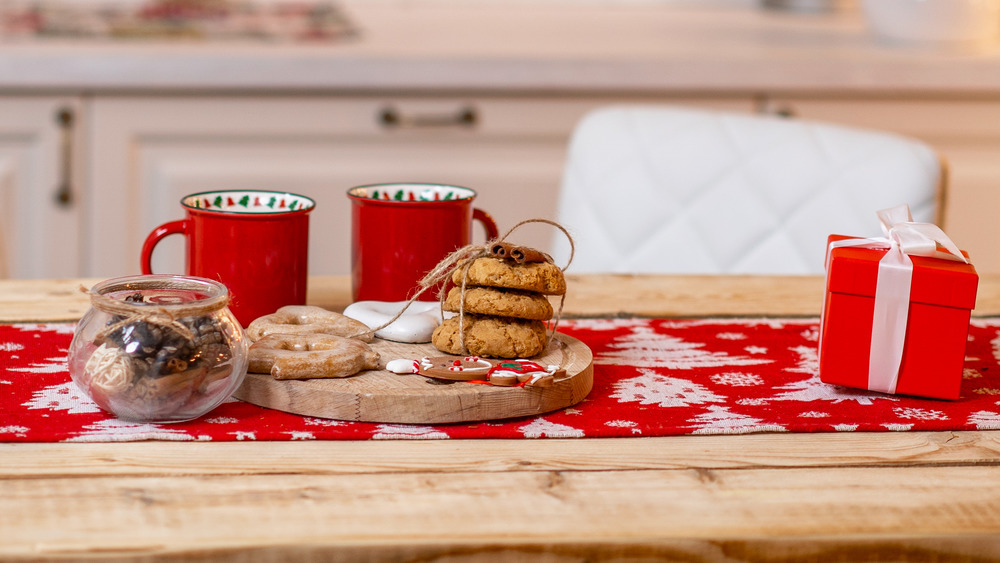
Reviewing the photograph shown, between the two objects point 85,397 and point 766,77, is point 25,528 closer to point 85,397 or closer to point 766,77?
point 85,397

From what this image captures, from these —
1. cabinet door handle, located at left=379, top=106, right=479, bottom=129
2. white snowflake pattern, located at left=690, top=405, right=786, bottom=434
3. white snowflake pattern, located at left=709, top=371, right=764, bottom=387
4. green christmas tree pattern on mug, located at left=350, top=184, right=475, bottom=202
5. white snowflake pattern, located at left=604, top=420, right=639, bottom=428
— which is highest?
cabinet door handle, located at left=379, top=106, right=479, bottom=129

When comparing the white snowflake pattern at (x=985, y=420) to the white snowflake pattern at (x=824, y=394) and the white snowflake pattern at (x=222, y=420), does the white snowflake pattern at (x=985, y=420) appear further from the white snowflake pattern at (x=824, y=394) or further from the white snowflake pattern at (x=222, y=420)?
the white snowflake pattern at (x=222, y=420)

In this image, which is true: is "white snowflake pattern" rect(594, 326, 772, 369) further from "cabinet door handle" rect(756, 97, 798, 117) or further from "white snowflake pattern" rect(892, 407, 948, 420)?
"cabinet door handle" rect(756, 97, 798, 117)

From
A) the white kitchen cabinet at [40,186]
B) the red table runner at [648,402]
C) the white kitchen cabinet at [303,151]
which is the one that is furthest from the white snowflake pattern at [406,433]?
the white kitchen cabinet at [40,186]

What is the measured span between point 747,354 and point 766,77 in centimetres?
114

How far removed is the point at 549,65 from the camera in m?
1.85

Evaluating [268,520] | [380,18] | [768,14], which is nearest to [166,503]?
[268,520]

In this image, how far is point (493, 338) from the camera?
76 cm

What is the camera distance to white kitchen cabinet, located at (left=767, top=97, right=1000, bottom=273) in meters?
1.98

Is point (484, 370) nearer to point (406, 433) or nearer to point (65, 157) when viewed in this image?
point (406, 433)


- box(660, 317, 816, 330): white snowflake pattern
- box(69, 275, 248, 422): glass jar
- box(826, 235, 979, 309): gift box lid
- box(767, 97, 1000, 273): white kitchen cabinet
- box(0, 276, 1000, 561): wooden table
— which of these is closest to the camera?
box(0, 276, 1000, 561): wooden table

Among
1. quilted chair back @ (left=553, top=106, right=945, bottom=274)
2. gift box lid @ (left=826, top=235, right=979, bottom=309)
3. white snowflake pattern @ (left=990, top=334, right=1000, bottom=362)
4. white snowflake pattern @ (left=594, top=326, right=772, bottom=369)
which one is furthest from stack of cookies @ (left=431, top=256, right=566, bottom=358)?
quilted chair back @ (left=553, top=106, right=945, bottom=274)

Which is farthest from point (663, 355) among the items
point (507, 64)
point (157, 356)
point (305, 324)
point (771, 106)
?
point (771, 106)

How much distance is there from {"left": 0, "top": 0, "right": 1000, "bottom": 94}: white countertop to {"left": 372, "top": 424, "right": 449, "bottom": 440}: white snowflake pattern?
122 centimetres
